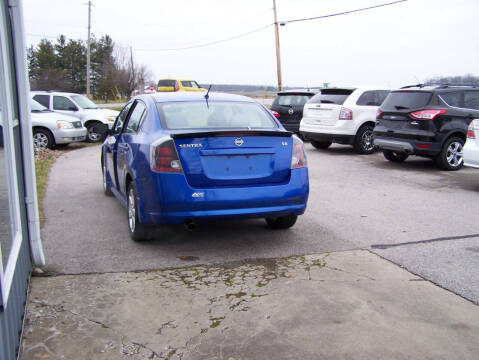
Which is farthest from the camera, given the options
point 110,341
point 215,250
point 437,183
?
point 437,183

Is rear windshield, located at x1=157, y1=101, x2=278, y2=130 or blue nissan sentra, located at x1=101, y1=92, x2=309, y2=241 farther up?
rear windshield, located at x1=157, y1=101, x2=278, y2=130

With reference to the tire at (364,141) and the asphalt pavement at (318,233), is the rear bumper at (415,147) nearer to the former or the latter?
the asphalt pavement at (318,233)

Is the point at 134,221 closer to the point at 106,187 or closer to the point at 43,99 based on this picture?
the point at 106,187

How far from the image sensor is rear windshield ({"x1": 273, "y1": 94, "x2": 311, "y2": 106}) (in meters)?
17.0

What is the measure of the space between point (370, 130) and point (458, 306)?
33.5ft

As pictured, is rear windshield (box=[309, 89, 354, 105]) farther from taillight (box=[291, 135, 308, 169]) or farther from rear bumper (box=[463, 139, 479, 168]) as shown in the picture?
taillight (box=[291, 135, 308, 169])

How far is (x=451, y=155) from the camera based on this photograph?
1091 cm

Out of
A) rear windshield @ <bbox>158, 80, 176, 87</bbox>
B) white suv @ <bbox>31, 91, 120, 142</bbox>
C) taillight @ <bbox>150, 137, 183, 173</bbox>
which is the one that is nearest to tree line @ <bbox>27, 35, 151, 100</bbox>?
rear windshield @ <bbox>158, 80, 176, 87</bbox>

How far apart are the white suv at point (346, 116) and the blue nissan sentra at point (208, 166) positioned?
7.99 meters

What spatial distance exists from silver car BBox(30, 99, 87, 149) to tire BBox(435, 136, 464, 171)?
10241 mm

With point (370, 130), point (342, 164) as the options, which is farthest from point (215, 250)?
point (370, 130)

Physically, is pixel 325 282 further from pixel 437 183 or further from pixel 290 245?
pixel 437 183

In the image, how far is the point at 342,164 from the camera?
1207 cm

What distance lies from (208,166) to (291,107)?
1217cm
